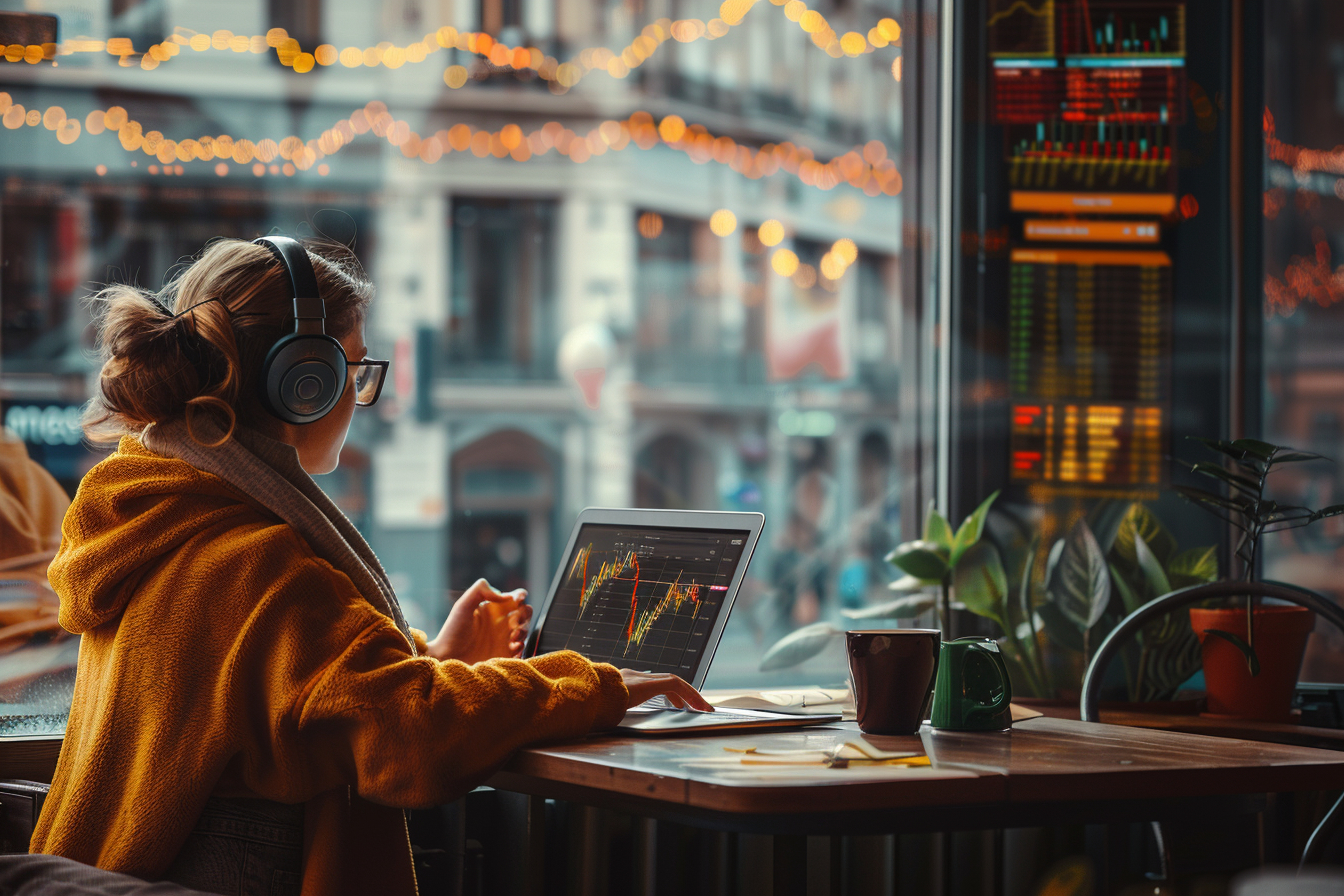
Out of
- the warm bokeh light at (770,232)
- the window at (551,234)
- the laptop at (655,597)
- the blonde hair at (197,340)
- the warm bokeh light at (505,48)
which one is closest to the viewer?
the blonde hair at (197,340)

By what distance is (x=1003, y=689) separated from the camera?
3.81 ft

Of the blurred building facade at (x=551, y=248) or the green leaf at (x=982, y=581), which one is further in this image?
the blurred building facade at (x=551, y=248)

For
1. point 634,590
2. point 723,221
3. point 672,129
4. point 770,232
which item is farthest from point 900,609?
point 770,232

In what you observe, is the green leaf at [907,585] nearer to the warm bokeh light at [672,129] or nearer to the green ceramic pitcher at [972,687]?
the green ceramic pitcher at [972,687]

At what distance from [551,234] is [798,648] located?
10.8 meters

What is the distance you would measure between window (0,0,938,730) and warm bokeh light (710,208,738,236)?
0.04m

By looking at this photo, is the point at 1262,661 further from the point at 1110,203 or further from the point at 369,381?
the point at 369,381

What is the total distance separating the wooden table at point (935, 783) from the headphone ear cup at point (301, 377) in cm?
38

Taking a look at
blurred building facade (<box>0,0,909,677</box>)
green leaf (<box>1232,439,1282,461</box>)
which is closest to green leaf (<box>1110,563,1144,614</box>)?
green leaf (<box>1232,439,1282,461</box>)

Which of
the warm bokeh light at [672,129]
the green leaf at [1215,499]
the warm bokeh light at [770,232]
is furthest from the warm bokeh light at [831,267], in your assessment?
the green leaf at [1215,499]

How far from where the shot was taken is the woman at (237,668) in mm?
960

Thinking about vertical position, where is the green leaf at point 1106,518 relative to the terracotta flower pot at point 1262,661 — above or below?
above

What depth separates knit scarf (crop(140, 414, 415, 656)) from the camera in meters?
1.07

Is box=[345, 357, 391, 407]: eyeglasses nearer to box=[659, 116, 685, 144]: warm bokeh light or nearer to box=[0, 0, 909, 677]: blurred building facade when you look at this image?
box=[0, 0, 909, 677]: blurred building facade
